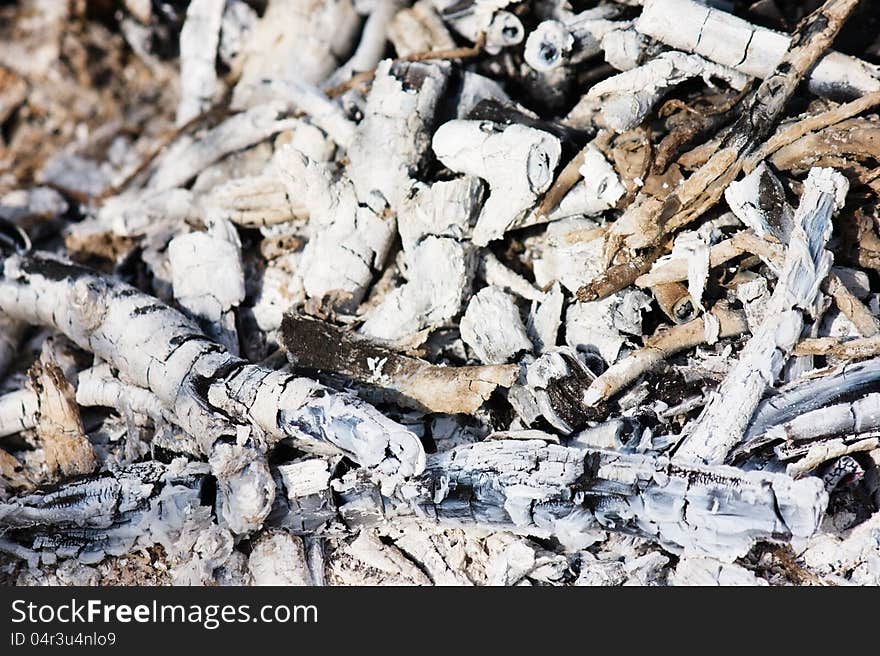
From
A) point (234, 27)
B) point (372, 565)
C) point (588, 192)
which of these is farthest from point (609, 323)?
point (234, 27)

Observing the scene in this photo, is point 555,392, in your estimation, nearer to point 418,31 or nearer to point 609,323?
point 609,323

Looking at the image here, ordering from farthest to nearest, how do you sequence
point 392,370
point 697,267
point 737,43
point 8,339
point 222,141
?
1. point 222,141
2. point 8,339
3. point 737,43
4. point 392,370
5. point 697,267

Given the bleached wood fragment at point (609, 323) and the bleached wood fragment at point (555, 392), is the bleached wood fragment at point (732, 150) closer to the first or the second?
the bleached wood fragment at point (609, 323)

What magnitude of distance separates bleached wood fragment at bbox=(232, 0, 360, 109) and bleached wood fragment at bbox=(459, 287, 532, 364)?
152 cm

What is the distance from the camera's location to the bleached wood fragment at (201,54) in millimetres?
3809

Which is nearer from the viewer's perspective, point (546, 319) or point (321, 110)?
point (546, 319)

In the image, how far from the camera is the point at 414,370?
2.59m

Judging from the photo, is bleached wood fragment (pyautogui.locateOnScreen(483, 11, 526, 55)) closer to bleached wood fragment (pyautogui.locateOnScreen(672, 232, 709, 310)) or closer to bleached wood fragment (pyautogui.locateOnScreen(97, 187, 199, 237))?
bleached wood fragment (pyautogui.locateOnScreen(672, 232, 709, 310))

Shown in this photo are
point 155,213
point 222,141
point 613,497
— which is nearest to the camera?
point 613,497

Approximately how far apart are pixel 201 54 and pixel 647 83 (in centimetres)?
219

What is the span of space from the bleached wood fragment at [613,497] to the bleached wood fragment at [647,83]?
1144 mm

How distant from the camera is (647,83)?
273 cm

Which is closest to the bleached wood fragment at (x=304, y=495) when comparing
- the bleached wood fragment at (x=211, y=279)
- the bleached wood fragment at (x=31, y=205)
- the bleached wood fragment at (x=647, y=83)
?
the bleached wood fragment at (x=211, y=279)

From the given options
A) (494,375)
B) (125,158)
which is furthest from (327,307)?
(125,158)
